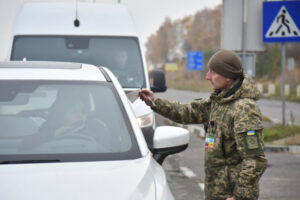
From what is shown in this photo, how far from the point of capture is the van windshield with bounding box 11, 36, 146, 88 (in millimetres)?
8742

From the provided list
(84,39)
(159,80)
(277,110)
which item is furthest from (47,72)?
(277,110)

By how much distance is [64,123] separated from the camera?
3838 mm

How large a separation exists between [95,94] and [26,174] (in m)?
1.00

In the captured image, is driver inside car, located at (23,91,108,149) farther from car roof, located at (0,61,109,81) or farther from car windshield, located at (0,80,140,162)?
car roof, located at (0,61,109,81)

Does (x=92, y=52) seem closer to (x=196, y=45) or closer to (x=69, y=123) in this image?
(x=69, y=123)

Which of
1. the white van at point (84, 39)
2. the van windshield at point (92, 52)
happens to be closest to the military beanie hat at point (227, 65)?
the white van at point (84, 39)

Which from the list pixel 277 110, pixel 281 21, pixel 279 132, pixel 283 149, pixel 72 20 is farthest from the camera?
pixel 277 110

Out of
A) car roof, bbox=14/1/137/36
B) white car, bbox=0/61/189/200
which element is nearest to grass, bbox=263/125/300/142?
car roof, bbox=14/1/137/36

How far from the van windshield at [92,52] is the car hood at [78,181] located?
529 cm

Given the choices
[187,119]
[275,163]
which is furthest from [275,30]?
[187,119]

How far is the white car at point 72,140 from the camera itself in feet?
10.1

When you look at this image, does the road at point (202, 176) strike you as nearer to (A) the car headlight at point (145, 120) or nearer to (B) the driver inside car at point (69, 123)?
(A) the car headlight at point (145, 120)

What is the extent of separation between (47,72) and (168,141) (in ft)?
2.98

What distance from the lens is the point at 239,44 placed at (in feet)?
45.3
